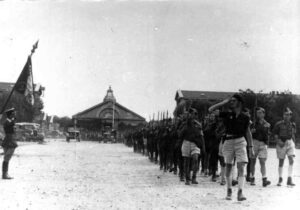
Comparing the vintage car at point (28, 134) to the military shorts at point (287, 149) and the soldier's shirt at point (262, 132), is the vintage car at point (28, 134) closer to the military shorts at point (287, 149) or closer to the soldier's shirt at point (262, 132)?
the soldier's shirt at point (262, 132)

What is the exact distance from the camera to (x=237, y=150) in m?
8.33

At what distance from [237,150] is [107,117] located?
264 ft

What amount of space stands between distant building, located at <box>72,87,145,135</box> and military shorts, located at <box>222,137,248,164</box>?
77185 mm

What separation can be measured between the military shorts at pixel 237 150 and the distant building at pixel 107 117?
77.2m

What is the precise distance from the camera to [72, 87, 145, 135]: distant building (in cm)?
8644

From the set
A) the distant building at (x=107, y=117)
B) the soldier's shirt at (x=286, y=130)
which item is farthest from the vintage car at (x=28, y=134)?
the distant building at (x=107, y=117)

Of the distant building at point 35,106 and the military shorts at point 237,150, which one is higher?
the distant building at point 35,106

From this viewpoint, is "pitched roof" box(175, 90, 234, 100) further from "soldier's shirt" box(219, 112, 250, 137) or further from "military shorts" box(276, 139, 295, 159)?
"soldier's shirt" box(219, 112, 250, 137)

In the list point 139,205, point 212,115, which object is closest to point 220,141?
point 212,115

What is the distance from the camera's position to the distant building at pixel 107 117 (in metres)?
86.4

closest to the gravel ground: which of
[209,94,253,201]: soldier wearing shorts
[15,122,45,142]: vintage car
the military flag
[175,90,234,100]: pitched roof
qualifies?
[209,94,253,201]: soldier wearing shorts

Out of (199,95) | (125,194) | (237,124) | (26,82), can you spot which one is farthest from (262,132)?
(199,95)

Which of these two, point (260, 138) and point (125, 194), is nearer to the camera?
point (125, 194)

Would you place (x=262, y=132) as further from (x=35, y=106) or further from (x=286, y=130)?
(x=35, y=106)
